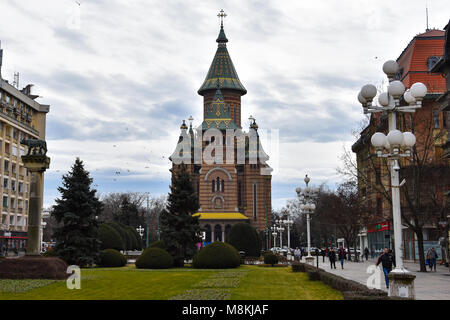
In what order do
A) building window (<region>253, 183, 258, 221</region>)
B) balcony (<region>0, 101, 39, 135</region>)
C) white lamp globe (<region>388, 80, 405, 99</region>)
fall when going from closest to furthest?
white lamp globe (<region>388, 80, 405, 99</region>) < balcony (<region>0, 101, 39, 135</region>) < building window (<region>253, 183, 258, 221</region>)

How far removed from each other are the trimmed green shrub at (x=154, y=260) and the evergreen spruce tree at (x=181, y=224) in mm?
2476

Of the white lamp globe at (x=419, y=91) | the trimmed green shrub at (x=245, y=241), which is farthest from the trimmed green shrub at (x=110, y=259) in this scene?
the white lamp globe at (x=419, y=91)

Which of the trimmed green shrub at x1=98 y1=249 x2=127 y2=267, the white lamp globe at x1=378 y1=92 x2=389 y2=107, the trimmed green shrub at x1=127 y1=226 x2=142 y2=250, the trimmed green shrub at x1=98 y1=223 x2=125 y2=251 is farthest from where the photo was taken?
the trimmed green shrub at x1=127 y1=226 x2=142 y2=250

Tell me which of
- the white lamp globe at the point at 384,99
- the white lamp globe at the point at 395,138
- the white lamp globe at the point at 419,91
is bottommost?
the white lamp globe at the point at 395,138

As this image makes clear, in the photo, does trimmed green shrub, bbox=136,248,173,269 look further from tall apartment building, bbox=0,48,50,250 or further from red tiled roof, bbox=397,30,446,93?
tall apartment building, bbox=0,48,50,250

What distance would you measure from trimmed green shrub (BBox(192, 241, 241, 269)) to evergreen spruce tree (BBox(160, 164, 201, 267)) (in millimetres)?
2947

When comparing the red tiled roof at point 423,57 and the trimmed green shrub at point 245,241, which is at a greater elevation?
the red tiled roof at point 423,57

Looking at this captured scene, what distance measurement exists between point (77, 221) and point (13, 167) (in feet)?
106

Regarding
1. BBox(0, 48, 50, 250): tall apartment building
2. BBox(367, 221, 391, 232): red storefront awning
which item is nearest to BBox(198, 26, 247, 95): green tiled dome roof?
BBox(0, 48, 50, 250): tall apartment building

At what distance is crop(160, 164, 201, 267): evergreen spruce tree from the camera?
3928 centimetres

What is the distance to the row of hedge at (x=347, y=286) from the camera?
14219mm

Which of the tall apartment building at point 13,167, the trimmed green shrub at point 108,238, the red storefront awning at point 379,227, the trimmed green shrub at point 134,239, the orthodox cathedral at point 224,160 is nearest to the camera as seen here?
the trimmed green shrub at point 108,238

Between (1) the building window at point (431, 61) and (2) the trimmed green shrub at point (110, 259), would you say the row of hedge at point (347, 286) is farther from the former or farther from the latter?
(1) the building window at point (431, 61)
